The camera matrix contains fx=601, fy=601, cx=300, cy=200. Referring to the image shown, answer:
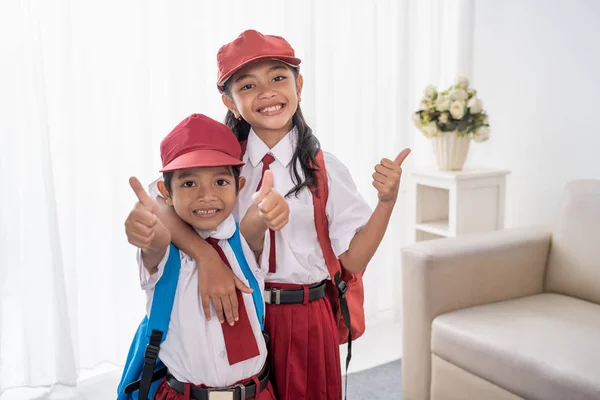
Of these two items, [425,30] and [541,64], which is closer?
[541,64]

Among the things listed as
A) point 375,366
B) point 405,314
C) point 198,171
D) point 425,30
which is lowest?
point 375,366

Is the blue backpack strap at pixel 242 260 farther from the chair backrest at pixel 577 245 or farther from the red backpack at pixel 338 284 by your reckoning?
the chair backrest at pixel 577 245

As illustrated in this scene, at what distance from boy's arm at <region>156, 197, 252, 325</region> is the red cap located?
36cm

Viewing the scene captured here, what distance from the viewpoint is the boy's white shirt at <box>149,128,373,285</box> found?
1.38 meters

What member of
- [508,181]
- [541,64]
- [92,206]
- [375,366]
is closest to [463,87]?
[541,64]

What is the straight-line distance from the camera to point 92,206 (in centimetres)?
236

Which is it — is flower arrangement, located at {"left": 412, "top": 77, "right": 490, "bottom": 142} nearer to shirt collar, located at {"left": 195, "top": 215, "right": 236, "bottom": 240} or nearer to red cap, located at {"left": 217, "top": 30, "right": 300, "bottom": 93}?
red cap, located at {"left": 217, "top": 30, "right": 300, "bottom": 93}

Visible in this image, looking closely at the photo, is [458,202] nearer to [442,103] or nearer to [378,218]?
[442,103]

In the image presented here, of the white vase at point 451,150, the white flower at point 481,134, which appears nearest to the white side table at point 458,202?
the white vase at point 451,150

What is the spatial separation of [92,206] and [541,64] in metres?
2.17

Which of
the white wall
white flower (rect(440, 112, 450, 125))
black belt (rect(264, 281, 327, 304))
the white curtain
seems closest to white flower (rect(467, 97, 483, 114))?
white flower (rect(440, 112, 450, 125))

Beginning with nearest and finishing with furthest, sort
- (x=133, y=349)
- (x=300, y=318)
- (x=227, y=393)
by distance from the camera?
1. (x=227, y=393)
2. (x=133, y=349)
3. (x=300, y=318)

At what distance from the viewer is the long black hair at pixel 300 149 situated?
1381mm

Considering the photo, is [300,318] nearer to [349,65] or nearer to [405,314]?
[405,314]
